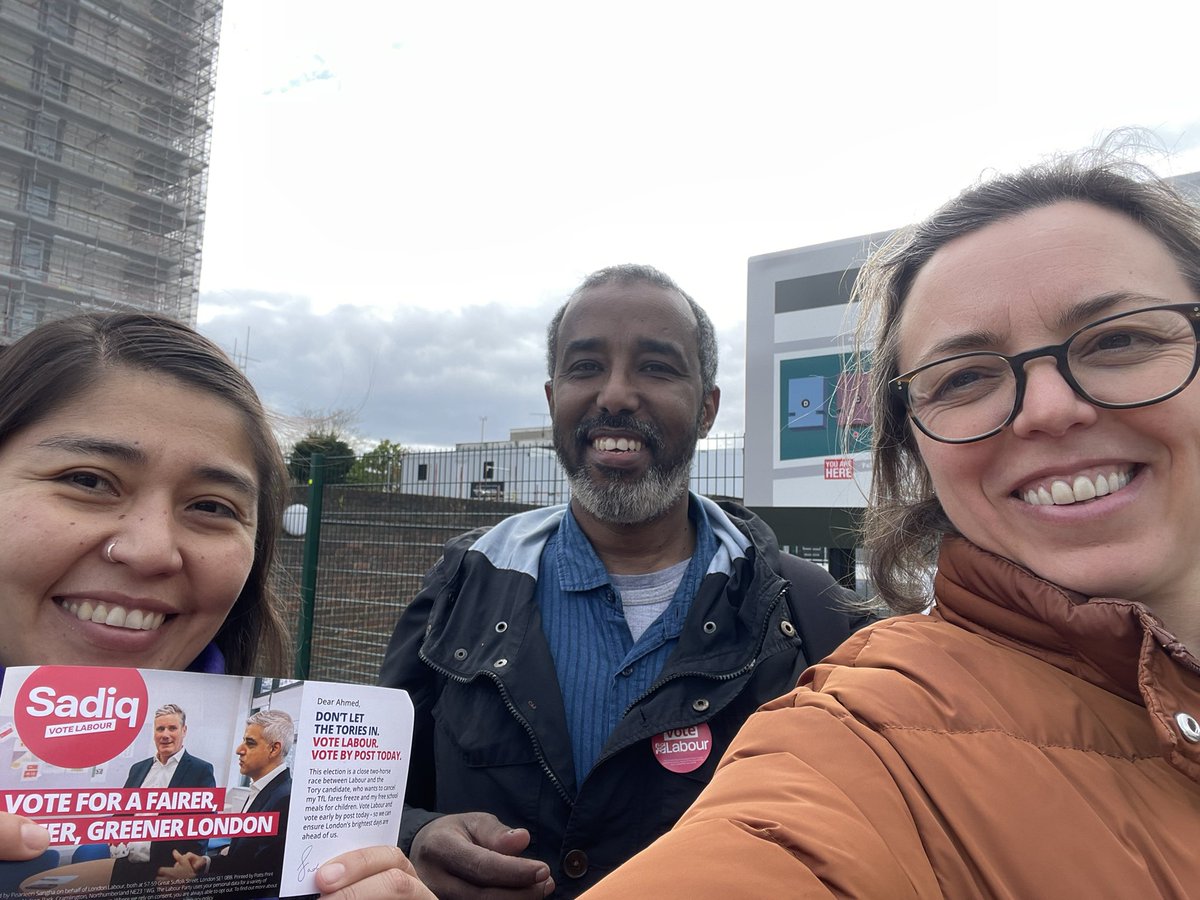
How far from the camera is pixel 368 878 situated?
45.1 inches

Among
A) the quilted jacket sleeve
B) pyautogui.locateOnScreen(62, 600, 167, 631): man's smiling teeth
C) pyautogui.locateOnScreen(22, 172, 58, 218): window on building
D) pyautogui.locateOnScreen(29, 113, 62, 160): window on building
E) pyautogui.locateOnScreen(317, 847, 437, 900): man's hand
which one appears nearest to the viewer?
the quilted jacket sleeve

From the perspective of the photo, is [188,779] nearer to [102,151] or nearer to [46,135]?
[46,135]

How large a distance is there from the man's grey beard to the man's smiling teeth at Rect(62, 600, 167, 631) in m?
1.34

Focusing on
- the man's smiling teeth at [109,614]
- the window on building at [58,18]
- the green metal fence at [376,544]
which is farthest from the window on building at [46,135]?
the man's smiling teeth at [109,614]

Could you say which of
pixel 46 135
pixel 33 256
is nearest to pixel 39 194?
pixel 46 135

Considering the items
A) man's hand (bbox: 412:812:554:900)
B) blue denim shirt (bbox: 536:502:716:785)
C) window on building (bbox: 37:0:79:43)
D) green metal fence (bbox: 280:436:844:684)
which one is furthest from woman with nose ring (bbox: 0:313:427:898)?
window on building (bbox: 37:0:79:43)

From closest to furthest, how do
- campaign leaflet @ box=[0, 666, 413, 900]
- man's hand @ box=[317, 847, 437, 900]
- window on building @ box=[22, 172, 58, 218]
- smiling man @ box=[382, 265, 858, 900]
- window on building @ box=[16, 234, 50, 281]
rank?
campaign leaflet @ box=[0, 666, 413, 900] → man's hand @ box=[317, 847, 437, 900] → smiling man @ box=[382, 265, 858, 900] → window on building @ box=[16, 234, 50, 281] → window on building @ box=[22, 172, 58, 218]

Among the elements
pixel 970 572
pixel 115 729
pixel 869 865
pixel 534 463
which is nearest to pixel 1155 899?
pixel 869 865

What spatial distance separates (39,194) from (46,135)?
2307 mm

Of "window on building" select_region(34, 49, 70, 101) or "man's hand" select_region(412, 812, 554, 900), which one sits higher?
"window on building" select_region(34, 49, 70, 101)

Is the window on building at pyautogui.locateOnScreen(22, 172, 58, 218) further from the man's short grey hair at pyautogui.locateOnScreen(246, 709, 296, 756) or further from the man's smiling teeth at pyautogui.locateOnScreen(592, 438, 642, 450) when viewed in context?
the man's short grey hair at pyautogui.locateOnScreen(246, 709, 296, 756)

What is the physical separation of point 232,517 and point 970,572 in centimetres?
138

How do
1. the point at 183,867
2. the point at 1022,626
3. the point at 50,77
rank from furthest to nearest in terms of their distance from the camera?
the point at 50,77 < the point at 1022,626 < the point at 183,867

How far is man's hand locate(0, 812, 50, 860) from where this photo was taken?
2.98 feet
